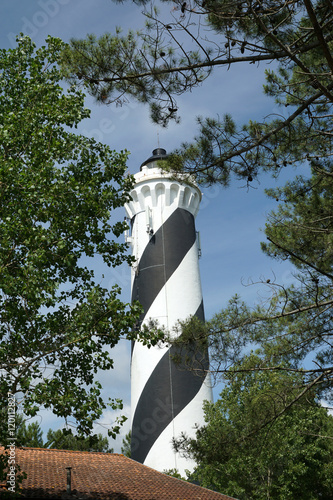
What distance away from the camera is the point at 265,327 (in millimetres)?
7219

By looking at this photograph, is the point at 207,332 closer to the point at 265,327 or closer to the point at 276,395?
the point at 265,327

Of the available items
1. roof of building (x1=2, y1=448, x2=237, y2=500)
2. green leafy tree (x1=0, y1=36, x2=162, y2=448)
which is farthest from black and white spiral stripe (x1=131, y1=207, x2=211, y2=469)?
green leafy tree (x1=0, y1=36, x2=162, y2=448)

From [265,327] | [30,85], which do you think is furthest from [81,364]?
[30,85]

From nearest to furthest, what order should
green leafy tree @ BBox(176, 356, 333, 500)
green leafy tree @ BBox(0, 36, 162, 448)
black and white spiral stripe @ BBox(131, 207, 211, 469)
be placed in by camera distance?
green leafy tree @ BBox(0, 36, 162, 448), green leafy tree @ BBox(176, 356, 333, 500), black and white spiral stripe @ BBox(131, 207, 211, 469)

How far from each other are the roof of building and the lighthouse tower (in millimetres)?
2162

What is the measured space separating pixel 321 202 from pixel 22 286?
489 centimetres

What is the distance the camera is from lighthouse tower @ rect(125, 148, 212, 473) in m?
15.0

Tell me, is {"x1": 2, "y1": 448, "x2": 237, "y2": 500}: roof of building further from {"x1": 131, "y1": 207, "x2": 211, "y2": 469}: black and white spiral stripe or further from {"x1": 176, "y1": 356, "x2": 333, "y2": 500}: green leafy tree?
{"x1": 131, "y1": 207, "x2": 211, "y2": 469}: black and white spiral stripe

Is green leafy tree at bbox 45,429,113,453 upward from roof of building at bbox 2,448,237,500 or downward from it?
upward

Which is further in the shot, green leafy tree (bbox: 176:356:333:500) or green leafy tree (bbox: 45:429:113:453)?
green leafy tree (bbox: 45:429:113:453)

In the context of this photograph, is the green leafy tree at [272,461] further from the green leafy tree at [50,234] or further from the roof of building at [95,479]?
the green leafy tree at [50,234]

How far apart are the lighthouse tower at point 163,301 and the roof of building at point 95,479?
2162 mm

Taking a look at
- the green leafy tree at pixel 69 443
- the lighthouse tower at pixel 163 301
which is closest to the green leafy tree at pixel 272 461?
the lighthouse tower at pixel 163 301

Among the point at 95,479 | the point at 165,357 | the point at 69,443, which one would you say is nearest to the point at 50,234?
the point at 95,479
